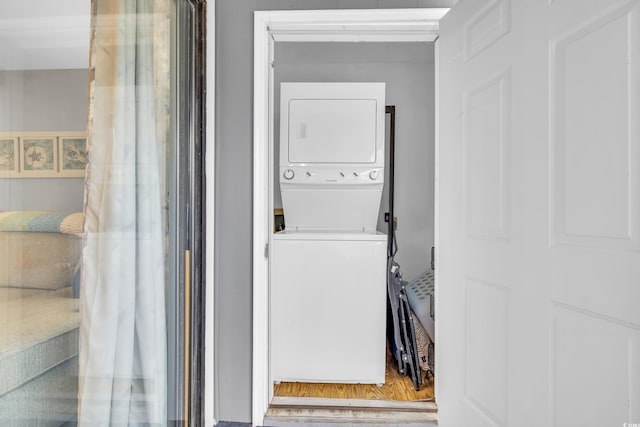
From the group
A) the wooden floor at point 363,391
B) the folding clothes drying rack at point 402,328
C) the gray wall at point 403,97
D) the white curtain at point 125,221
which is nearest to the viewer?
the white curtain at point 125,221

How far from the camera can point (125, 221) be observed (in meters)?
1.17

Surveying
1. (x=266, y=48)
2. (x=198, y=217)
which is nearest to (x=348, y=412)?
(x=198, y=217)

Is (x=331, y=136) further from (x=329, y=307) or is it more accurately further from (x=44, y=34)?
(x=44, y=34)

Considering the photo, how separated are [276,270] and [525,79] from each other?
63.5 inches

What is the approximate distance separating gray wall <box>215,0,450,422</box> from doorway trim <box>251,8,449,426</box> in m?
0.04

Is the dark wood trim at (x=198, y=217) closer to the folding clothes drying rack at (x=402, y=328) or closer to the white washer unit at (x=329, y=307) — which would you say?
the white washer unit at (x=329, y=307)

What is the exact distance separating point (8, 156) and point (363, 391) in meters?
2.16

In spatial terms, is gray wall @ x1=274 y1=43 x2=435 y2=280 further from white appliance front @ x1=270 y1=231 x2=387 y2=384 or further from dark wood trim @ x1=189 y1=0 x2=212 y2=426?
dark wood trim @ x1=189 y1=0 x2=212 y2=426

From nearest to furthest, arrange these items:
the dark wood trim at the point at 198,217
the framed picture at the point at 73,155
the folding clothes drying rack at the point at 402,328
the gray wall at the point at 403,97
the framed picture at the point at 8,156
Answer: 1. the framed picture at the point at 8,156
2. the framed picture at the point at 73,155
3. the dark wood trim at the point at 198,217
4. the folding clothes drying rack at the point at 402,328
5. the gray wall at the point at 403,97

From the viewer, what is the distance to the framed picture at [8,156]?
74 cm

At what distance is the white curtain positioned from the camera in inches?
40.6

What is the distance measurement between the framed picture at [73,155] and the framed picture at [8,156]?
13 centimetres

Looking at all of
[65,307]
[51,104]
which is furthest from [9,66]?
[65,307]

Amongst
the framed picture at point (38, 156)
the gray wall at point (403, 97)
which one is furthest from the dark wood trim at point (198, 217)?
the gray wall at point (403, 97)
